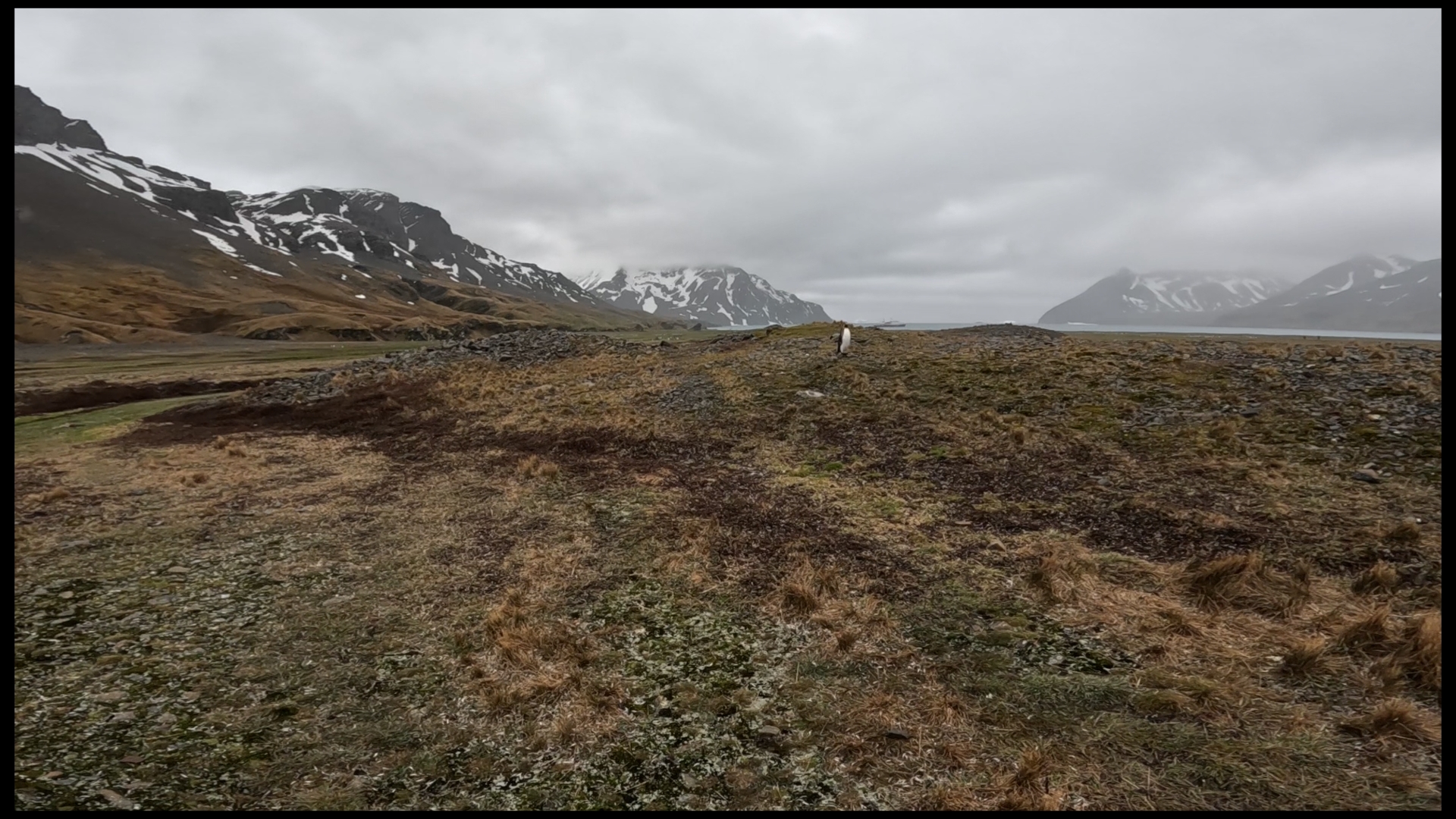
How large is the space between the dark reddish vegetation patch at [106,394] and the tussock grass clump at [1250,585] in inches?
1915

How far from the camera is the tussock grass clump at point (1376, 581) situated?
9352mm

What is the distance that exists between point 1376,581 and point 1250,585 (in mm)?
1800

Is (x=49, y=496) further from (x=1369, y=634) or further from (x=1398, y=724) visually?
(x=1369, y=634)

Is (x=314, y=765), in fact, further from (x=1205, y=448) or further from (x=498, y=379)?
(x=498, y=379)

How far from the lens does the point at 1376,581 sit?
9.40m

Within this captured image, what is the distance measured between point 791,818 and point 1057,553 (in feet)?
26.1

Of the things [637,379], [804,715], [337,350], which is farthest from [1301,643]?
[337,350]

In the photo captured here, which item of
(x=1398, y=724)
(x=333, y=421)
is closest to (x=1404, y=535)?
(x=1398, y=724)

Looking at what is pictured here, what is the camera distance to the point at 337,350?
304 feet

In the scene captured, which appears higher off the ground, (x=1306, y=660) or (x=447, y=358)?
(x=447, y=358)

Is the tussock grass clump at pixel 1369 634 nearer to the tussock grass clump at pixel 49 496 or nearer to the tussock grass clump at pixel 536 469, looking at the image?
the tussock grass clump at pixel 536 469

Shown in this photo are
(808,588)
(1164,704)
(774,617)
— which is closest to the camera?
(1164,704)

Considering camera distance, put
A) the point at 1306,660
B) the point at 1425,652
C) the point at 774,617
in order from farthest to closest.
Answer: the point at 774,617 < the point at 1306,660 < the point at 1425,652

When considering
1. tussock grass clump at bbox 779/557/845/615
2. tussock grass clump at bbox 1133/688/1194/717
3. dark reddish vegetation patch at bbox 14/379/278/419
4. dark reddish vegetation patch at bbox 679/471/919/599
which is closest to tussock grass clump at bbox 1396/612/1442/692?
tussock grass clump at bbox 1133/688/1194/717
